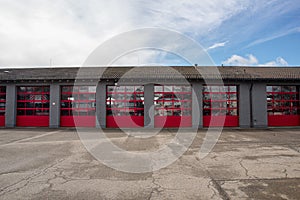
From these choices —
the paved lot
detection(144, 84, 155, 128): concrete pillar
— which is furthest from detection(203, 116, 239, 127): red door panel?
the paved lot

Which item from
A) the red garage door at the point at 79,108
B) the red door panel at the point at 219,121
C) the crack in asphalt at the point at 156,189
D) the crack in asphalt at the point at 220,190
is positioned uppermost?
the red garage door at the point at 79,108

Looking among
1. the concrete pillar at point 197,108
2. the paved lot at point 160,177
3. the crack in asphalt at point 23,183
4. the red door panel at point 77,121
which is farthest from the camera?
the red door panel at point 77,121

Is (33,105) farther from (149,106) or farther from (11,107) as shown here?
(149,106)

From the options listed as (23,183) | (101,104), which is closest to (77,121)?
(101,104)

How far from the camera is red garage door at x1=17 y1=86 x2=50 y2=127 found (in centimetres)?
1442

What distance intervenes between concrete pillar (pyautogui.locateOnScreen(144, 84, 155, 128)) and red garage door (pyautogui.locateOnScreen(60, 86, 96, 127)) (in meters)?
3.30

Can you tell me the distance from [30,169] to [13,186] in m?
1.14

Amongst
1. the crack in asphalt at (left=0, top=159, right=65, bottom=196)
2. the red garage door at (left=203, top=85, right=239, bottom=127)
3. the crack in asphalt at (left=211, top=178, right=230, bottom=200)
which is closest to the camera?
the crack in asphalt at (left=211, top=178, right=230, bottom=200)

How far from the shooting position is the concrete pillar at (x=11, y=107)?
14359mm

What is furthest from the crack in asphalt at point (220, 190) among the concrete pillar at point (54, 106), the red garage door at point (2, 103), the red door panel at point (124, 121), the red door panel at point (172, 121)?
the red garage door at point (2, 103)

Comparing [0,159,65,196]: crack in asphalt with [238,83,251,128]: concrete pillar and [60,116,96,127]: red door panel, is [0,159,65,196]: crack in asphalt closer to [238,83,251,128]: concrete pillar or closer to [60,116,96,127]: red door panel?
[60,116,96,127]: red door panel

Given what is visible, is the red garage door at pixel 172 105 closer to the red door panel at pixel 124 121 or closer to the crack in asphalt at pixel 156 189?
the red door panel at pixel 124 121

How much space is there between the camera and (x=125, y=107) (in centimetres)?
1403

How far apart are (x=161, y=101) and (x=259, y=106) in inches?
245
